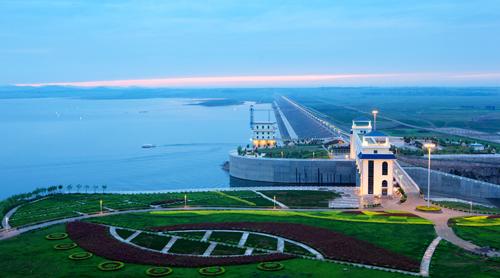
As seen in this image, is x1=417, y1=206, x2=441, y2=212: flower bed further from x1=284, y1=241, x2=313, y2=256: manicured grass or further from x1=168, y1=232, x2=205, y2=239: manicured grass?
x1=168, y1=232, x2=205, y2=239: manicured grass

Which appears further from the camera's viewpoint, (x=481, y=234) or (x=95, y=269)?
(x=481, y=234)

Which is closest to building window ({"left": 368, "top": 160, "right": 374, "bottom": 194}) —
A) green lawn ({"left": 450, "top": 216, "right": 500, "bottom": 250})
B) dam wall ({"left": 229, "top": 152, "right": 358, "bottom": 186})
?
green lawn ({"left": 450, "top": 216, "right": 500, "bottom": 250})

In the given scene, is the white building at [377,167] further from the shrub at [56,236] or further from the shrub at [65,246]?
the shrub at [65,246]

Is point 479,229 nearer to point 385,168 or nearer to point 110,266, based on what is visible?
point 385,168

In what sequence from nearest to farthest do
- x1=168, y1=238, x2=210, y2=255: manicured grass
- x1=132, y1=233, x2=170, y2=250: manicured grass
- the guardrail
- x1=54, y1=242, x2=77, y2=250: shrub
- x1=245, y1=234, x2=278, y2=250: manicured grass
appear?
x1=168, y1=238, x2=210, y2=255: manicured grass
x1=54, y1=242, x2=77, y2=250: shrub
x1=245, y1=234, x2=278, y2=250: manicured grass
x1=132, y1=233, x2=170, y2=250: manicured grass
the guardrail

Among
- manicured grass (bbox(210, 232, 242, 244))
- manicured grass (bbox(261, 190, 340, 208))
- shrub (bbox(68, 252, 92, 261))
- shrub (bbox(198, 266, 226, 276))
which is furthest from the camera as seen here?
manicured grass (bbox(261, 190, 340, 208))

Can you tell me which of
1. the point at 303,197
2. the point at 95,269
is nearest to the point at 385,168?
the point at 303,197
